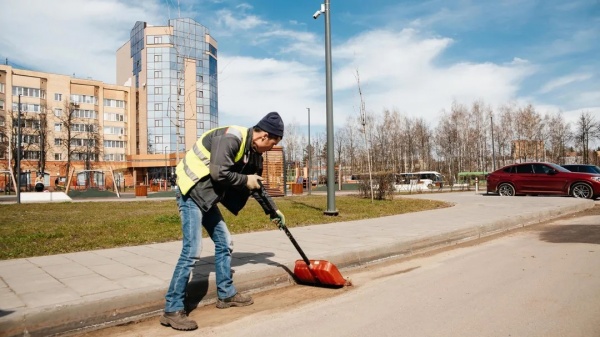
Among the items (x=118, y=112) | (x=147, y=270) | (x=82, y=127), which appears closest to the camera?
(x=147, y=270)

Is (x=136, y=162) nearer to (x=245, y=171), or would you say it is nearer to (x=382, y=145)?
(x=382, y=145)

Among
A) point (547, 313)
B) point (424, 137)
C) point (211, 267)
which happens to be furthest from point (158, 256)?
point (424, 137)

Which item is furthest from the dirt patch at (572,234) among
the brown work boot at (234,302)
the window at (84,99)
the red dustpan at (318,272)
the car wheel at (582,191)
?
the window at (84,99)

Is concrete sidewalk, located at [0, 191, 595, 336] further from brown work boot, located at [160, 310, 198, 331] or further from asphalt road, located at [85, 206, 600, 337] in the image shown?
brown work boot, located at [160, 310, 198, 331]

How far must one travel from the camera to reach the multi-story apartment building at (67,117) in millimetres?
56325

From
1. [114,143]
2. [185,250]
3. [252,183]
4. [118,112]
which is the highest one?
[118,112]

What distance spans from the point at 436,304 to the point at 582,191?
15984mm

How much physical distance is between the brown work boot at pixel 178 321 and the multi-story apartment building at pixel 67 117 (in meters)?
54.9

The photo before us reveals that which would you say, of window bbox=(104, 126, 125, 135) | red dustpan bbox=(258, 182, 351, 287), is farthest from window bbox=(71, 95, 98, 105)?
red dustpan bbox=(258, 182, 351, 287)

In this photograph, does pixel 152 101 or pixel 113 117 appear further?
pixel 152 101

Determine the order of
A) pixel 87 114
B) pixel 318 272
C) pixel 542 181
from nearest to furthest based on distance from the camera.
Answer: pixel 318 272, pixel 542 181, pixel 87 114

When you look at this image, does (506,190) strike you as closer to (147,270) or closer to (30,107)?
(147,270)

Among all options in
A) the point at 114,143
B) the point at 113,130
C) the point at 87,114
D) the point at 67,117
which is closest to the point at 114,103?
the point at 113,130

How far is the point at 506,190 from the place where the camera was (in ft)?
60.6
